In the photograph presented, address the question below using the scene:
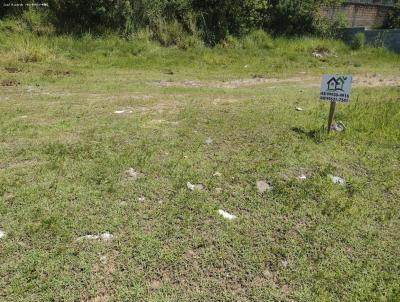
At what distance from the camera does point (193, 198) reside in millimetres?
3365

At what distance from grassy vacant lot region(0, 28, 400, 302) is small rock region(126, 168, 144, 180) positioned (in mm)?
61

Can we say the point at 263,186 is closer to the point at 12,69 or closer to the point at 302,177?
the point at 302,177

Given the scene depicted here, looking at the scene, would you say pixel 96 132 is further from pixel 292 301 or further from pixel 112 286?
pixel 292 301

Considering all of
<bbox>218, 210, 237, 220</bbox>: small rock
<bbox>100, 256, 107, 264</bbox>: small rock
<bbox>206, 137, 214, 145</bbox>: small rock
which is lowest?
<bbox>218, 210, 237, 220</bbox>: small rock

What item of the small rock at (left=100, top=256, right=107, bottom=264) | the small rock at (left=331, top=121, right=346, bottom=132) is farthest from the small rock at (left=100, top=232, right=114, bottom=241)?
the small rock at (left=331, top=121, right=346, bottom=132)

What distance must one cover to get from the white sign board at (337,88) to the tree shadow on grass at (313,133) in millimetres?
502

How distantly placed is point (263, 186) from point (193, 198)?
2.51ft

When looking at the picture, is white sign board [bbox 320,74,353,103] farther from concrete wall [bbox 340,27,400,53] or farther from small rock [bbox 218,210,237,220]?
concrete wall [bbox 340,27,400,53]

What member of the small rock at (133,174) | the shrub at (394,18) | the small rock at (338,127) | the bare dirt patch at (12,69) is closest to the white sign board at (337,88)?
the small rock at (338,127)

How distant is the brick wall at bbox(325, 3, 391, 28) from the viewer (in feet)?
53.4

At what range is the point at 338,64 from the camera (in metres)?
11.6

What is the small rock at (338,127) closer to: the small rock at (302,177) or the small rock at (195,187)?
the small rock at (302,177)

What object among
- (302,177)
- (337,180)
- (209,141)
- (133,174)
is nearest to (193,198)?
(133,174)

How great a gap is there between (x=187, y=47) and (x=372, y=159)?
828 centimetres
